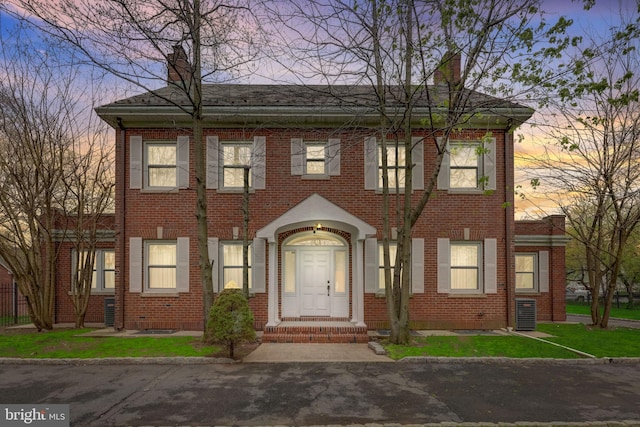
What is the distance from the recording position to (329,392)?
6.50 m

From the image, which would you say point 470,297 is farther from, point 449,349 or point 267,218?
point 267,218

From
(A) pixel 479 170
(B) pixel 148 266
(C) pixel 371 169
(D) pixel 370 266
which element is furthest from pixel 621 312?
(B) pixel 148 266

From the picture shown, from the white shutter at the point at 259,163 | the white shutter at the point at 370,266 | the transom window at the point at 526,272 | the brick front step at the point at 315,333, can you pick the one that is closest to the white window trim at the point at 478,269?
the white shutter at the point at 370,266

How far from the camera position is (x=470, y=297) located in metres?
12.0

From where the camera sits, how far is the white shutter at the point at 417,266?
39.3 ft

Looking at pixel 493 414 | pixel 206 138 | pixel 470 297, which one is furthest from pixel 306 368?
pixel 206 138

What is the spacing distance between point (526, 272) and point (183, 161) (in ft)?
45.1

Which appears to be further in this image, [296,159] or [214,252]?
[296,159]

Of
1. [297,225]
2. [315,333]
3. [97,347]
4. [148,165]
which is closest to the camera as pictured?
[97,347]

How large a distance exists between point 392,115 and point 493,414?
874 cm

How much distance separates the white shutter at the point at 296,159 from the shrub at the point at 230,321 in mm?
4918

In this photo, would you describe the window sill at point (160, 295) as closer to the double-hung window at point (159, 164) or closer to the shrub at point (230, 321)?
the double-hung window at point (159, 164)

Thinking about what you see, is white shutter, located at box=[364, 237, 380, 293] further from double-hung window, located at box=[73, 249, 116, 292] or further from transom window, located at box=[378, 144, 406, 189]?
double-hung window, located at box=[73, 249, 116, 292]

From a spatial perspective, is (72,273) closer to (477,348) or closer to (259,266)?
(259,266)
